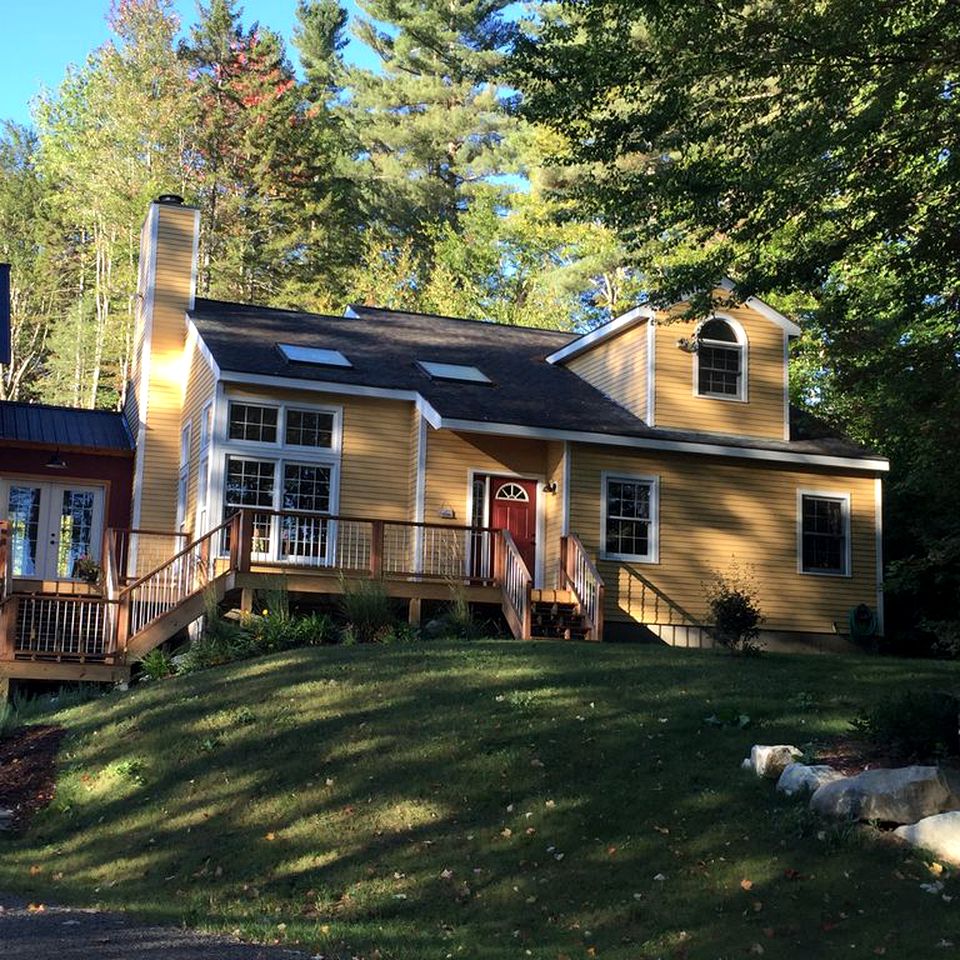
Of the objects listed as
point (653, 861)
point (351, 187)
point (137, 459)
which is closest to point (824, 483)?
point (137, 459)

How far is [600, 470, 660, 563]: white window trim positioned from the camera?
64.8 ft

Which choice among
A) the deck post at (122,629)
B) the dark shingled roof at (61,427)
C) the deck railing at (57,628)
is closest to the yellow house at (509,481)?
the deck post at (122,629)

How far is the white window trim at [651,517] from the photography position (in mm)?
19750

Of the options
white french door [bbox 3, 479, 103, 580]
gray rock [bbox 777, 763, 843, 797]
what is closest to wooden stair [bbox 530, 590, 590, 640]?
gray rock [bbox 777, 763, 843, 797]

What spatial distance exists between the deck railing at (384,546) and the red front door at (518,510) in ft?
2.38

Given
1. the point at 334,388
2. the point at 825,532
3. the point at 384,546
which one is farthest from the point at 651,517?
the point at 334,388

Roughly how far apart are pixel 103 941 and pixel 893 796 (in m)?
4.97

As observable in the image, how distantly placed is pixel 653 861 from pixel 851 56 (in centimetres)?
719

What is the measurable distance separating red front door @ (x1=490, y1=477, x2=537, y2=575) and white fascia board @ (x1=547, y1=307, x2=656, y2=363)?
3262 millimetres

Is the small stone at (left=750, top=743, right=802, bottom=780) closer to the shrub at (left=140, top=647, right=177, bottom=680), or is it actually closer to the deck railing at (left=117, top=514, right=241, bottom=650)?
the shrub at (left=140, top=647, right=177, bottom=680)

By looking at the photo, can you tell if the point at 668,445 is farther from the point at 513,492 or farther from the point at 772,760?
the point at 772,760

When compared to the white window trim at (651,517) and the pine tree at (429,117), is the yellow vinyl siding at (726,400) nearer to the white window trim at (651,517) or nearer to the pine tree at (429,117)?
the white window trim at (651,517)

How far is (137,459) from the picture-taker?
22.8 m

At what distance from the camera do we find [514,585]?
1800 centimetres
